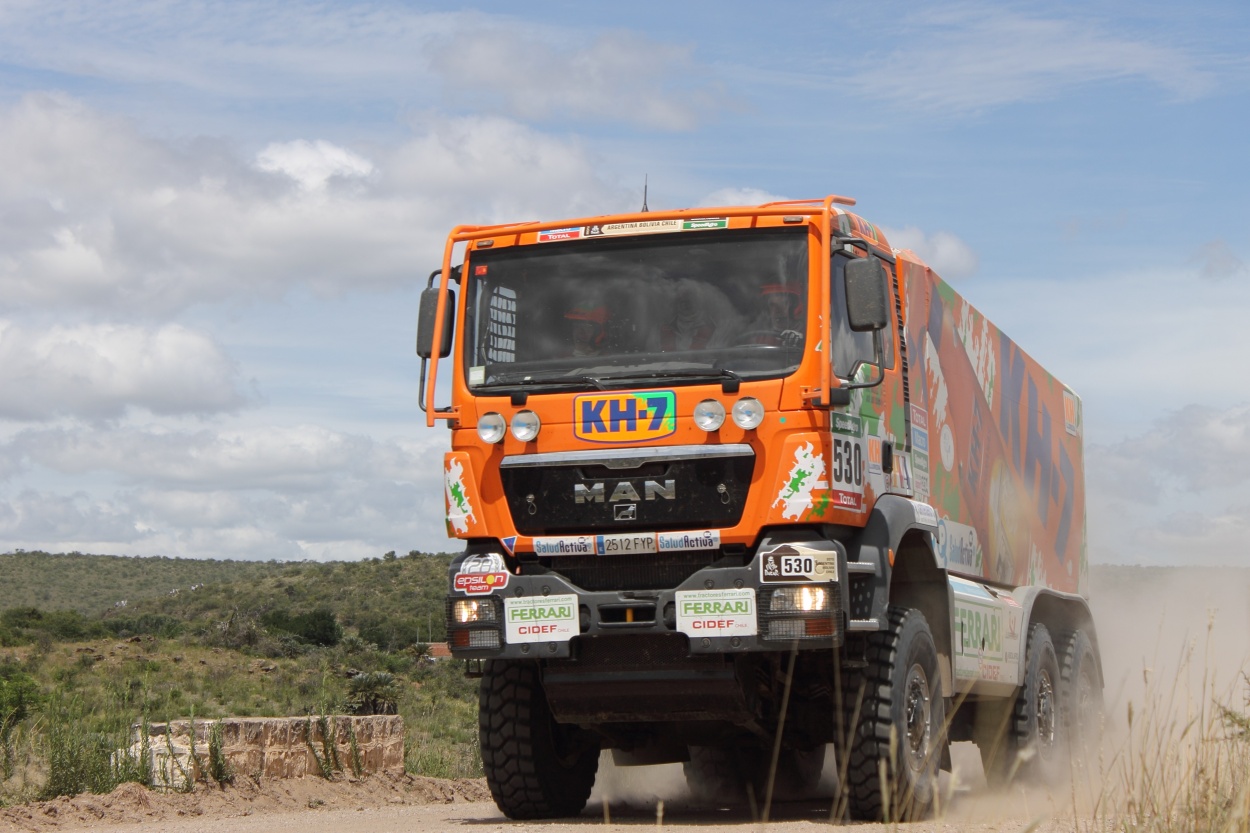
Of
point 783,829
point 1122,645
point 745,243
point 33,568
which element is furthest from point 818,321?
point 33,568

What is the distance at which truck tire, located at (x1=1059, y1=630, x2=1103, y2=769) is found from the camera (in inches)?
505

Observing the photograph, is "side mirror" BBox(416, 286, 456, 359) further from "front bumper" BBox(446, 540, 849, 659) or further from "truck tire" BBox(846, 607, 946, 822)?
"truck tire" BBox(846, 607, 946, 822)

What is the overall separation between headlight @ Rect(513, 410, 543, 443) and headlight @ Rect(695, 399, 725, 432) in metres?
0.95

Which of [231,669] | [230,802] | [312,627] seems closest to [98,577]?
[312,627]

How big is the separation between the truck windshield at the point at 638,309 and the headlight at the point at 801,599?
3.87ft

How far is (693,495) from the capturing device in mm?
8734

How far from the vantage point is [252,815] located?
1195 cm

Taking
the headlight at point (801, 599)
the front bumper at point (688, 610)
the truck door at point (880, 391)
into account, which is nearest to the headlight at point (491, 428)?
the front bumper at point (688, 610)

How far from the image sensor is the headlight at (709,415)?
8594mm

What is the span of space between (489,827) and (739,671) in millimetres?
1862

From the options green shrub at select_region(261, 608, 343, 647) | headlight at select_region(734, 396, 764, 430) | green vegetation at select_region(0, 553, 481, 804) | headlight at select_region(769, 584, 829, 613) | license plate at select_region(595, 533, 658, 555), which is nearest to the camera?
headlight at select_region(769, 584, 829, 613)

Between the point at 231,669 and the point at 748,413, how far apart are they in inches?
1160

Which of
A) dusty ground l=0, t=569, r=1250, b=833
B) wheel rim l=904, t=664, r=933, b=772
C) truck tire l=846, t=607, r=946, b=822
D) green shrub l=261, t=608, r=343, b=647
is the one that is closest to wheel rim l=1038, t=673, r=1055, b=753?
dusty ground l=0, t=569, r=1250, b=833

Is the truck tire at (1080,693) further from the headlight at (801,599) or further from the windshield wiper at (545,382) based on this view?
the windshield wiper at (545,382)
